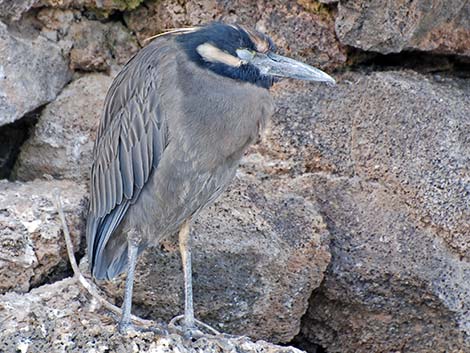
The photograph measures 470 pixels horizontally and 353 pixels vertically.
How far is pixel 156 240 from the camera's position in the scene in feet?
12.3

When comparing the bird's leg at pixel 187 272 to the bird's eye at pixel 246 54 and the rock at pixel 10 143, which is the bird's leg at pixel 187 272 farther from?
the rock at pixel 10 143

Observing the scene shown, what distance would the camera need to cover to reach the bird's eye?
351 cm

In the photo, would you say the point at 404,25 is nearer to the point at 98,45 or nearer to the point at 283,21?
the point at 283,21

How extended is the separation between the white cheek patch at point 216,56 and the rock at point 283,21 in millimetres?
620

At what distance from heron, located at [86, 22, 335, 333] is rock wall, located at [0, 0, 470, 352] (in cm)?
Result: 16

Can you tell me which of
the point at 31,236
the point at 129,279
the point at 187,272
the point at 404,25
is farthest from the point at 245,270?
the point at 404,25

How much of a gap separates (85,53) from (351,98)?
0.98m

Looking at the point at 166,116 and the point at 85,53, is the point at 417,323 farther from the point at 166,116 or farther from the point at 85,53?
the point at 85,53

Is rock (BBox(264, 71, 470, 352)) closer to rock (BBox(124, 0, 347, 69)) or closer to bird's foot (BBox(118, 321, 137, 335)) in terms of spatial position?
rock (BBox(124, 0, 347, 69))

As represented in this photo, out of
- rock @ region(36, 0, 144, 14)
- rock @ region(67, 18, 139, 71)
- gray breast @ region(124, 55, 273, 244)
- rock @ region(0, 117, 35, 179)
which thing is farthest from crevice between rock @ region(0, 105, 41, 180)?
gray breast @ region(124, 55, 273, 244)

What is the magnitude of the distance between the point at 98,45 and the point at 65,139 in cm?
37

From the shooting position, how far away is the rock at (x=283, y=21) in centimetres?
410

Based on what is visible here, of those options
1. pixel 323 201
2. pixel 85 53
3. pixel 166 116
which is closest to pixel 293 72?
pixel 166 116

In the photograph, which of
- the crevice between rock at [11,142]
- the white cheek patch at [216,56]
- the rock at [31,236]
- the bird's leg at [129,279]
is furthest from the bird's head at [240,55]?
the crevice between rock at [11,142]
